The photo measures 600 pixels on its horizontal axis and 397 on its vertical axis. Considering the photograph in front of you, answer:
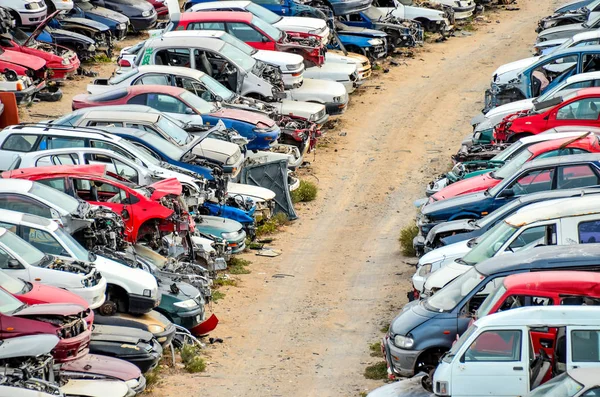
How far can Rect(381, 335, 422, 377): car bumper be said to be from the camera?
1452 cm

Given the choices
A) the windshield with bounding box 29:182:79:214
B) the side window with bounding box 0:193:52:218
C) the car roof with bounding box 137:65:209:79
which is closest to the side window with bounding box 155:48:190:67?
the car roof with bounding box 137:65:209:79

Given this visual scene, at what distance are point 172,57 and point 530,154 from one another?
31.7 feet

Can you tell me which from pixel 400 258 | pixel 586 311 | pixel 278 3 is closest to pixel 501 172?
pixel 400 258

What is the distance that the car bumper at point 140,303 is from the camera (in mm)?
16516

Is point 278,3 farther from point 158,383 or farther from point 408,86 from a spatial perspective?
point 158,383

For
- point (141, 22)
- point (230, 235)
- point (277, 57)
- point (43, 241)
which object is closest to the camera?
point (43, 241)

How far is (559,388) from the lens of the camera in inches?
454

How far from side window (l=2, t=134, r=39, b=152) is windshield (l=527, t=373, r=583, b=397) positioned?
11.5 meters

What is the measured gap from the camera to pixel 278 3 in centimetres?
3228

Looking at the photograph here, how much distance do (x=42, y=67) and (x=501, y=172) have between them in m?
12.2

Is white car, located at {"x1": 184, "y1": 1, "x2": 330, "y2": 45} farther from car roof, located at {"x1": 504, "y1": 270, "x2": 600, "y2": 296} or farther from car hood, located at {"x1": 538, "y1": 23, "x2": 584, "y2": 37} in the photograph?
car roof, located at {"x1": 504, "y1": 270, "x2": 600, "y2": 296}

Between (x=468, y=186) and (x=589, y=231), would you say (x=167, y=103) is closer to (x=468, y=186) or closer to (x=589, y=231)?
(x=468, y=186)

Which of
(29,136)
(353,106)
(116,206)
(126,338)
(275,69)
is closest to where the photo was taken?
(126,338)

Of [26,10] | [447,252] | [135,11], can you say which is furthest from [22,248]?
[135,11]
